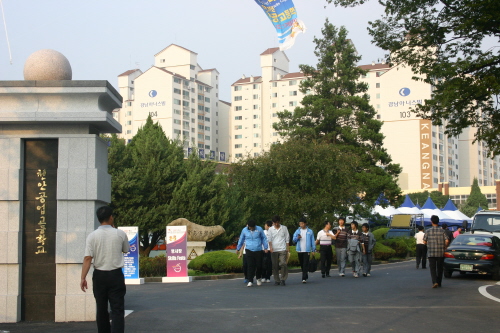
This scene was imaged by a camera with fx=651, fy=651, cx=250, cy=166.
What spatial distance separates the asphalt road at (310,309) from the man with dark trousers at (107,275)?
1.50 m

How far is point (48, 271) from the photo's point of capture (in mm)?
10688

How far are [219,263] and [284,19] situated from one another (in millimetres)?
17719

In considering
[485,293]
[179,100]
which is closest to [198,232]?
[485,293]

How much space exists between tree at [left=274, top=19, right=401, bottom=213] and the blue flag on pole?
41.7 ft

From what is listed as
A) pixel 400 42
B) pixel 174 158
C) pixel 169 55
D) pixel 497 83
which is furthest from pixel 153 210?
pixel 169 55

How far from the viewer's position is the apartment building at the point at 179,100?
12950 cm

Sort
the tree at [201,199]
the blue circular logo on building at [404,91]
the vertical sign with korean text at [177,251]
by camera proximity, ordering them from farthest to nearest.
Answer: the blue circular logo on building at [404,91], the tree at [201,199], the vertical sign with korean text at [177,251]

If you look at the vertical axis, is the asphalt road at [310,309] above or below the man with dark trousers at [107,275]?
below

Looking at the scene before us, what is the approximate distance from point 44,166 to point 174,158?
1111 inches

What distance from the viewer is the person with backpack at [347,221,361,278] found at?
2130 cm

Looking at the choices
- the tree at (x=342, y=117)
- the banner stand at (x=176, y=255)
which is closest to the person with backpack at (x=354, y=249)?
the banner stand at (x=176, y=255)

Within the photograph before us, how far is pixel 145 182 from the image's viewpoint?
37.3 meters

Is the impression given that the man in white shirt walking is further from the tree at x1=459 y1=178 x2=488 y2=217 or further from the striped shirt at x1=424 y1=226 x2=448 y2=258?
the tree at x1=459 y1=178 x2=488 y2=217

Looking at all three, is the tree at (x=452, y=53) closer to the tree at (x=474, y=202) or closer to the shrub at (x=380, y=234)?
the shrub at (x=380, y=234)
